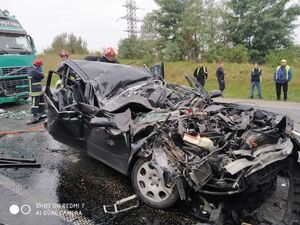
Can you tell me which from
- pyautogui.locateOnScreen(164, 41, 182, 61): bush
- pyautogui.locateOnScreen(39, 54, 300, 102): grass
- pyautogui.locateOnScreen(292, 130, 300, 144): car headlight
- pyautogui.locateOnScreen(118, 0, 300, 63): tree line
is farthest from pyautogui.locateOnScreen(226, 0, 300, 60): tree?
pyautogui.locateOnScreen(292, 130, 300, 144): car headlight

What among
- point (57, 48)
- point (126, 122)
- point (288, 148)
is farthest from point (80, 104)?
point (57, 48)

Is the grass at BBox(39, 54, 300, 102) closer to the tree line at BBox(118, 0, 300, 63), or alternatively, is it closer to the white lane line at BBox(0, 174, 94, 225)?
the tree line at BBox(118, 0, 300, 63)

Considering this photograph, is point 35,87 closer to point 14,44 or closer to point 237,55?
point 14,44

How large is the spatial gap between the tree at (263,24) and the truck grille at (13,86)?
2119 centimetres

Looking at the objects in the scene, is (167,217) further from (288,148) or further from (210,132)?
(288,148)

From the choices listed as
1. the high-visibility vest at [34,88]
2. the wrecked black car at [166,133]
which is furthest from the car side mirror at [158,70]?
the high-visibility vest at [34,88]

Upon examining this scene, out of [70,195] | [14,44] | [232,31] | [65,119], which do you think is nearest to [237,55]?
[232,31]

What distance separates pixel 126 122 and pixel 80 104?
108cm

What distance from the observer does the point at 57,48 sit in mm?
36781

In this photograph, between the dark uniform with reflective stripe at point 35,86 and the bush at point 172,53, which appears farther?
the bush at point 172,53

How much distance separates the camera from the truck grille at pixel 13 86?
9.95m

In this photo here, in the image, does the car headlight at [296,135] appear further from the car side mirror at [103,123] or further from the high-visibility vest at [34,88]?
the high-visibility vest at [34,88]

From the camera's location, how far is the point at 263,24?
88.7 ft

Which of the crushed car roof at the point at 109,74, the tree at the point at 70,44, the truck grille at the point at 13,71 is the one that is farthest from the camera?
the tree at the point at 70,44
